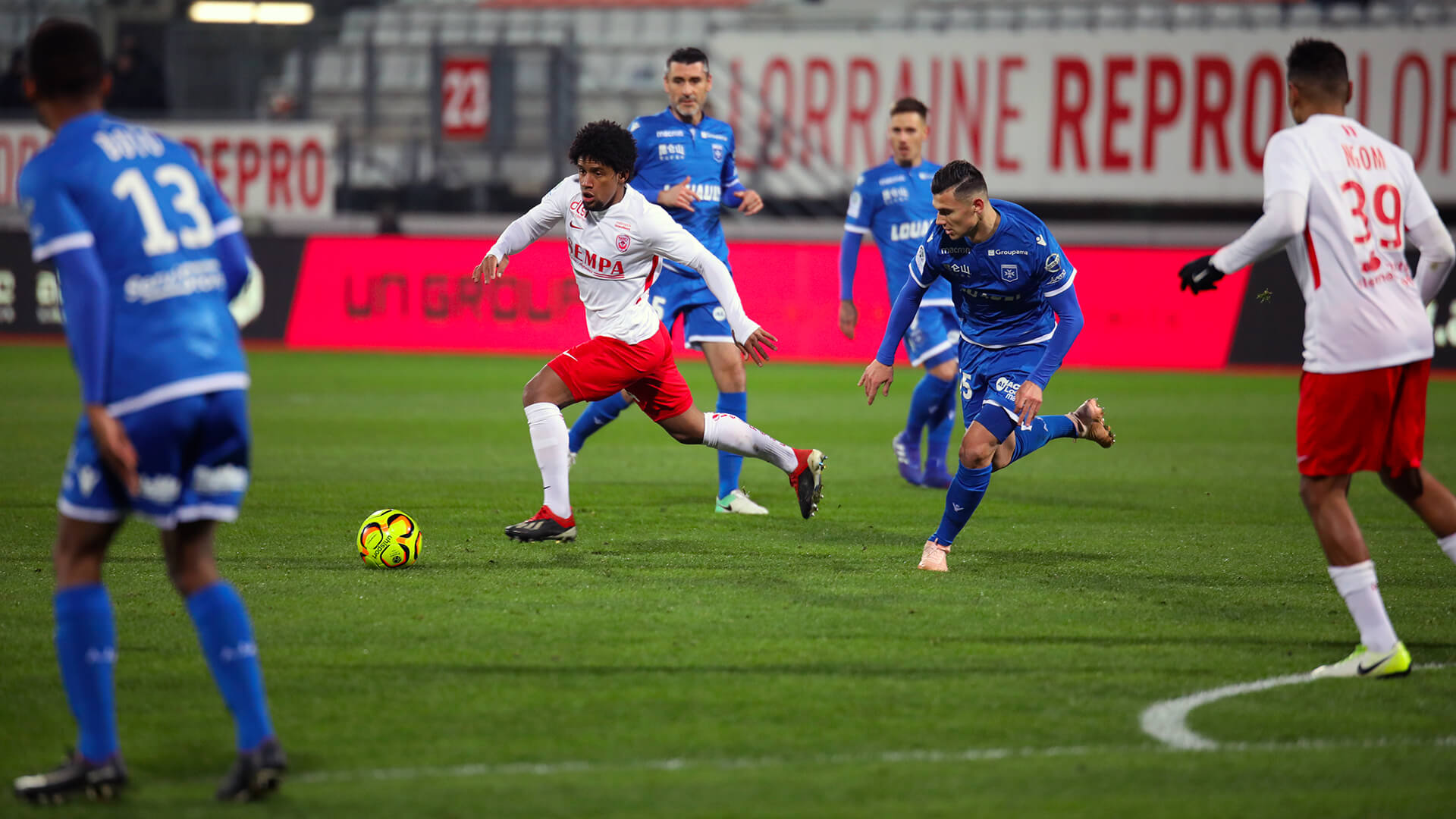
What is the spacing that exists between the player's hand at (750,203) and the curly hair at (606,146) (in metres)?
1.73

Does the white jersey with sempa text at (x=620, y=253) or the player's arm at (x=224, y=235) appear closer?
the player's arm at (x=224, y=235)

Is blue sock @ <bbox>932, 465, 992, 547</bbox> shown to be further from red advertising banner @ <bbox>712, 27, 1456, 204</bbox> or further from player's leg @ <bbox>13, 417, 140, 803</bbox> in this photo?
red advertising banner @ <bbox>712, 27, 1456, 204</bbox>

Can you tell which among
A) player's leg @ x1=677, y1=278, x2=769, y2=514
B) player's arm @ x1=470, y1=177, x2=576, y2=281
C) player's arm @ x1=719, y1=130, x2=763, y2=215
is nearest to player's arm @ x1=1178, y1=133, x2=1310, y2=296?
player's arm @ x1=470, y1=177, x2=576, y2=281

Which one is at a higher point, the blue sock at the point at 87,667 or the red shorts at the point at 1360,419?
the red shorts at the point at 1360,419

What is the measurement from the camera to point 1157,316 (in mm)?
18078

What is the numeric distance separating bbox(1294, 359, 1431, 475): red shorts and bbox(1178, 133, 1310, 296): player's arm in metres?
0.50

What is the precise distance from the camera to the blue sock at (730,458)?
8734 millimetres

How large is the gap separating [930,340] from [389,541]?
434cm

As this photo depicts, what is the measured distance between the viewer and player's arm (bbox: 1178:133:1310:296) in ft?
15.9

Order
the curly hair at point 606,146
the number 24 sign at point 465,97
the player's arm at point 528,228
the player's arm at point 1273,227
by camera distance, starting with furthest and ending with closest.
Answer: the number 24 sign at point 465,97 < the player's arm at point 528,228 < the curly hair at point 606,146 < the player's arm at point 1273,227

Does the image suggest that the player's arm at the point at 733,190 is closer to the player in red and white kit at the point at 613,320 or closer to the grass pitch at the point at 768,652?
the player in red and white kit at the point at 613,320

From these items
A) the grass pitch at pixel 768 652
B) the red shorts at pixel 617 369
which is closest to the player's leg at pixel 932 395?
the grass pitch at pixel 768 652

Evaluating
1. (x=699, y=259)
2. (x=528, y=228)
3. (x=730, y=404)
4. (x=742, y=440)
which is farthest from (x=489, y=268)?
(x=730, y=404)

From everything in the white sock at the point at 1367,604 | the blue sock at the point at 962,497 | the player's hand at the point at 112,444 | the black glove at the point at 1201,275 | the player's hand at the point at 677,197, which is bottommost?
the blue sock at the point at 962,497
